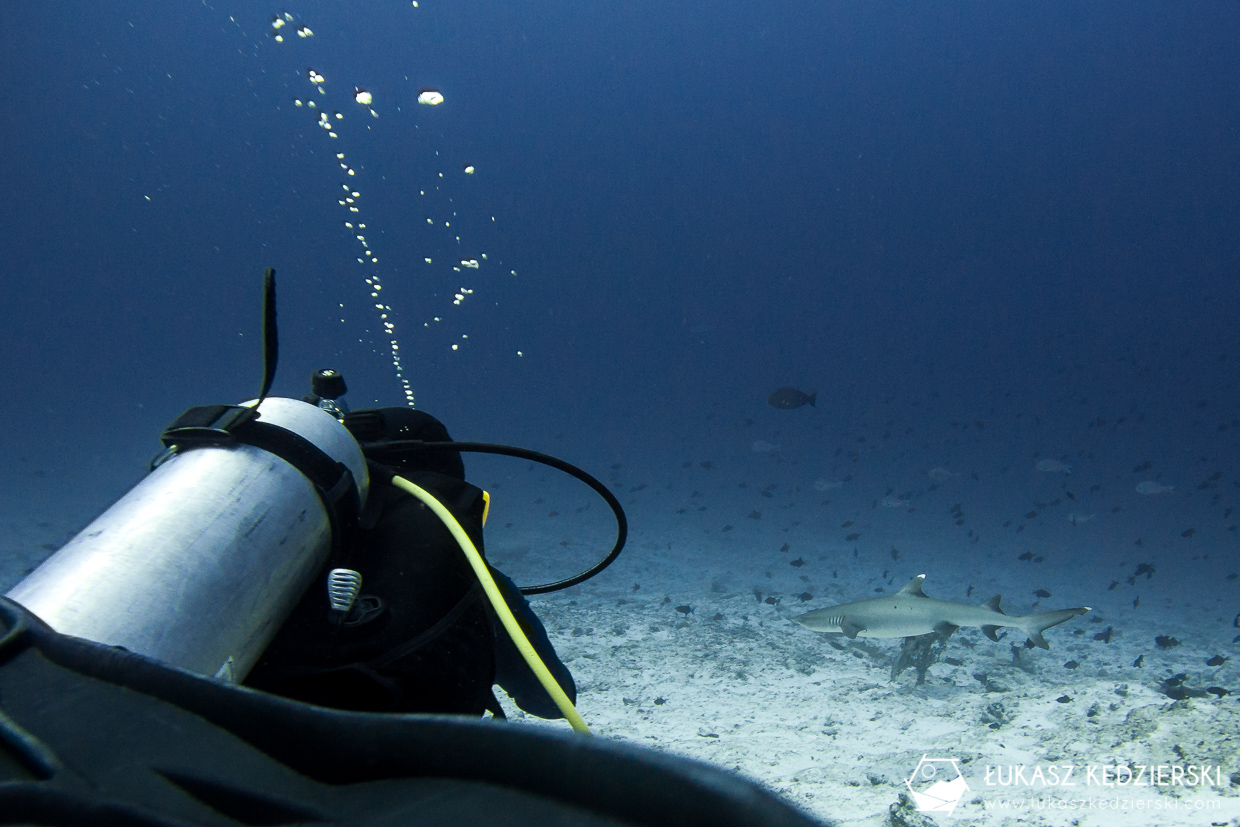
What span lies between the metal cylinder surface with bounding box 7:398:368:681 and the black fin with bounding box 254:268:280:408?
0.17 metres

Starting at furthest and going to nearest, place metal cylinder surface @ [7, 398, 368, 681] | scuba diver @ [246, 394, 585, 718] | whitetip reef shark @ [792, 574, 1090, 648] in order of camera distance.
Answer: whitetip reef shark @ [792, 574, 1090, 648] → scuba diver @ [246, 394, 585, 718] → metal cylinder surface @ [7, 398, 368, 681]

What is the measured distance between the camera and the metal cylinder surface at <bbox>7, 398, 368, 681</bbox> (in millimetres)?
1238

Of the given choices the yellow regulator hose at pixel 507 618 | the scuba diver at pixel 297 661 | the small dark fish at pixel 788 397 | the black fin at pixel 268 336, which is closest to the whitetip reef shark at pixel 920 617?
the scuba diver at pixel 297 661

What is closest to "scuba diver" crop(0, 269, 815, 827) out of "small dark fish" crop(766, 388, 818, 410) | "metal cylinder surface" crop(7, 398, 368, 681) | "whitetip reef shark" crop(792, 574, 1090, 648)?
"metal cylinder surface" crop(7, 398, 368, 681)

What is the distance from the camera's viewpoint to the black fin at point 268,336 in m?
1.74

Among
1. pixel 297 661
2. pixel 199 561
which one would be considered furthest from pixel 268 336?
pixel 297 661

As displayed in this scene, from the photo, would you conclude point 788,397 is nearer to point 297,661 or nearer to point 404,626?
point 404,626

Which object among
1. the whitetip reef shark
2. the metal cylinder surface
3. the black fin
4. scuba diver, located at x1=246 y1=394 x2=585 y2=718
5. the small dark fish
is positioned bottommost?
the whitetip reef shark

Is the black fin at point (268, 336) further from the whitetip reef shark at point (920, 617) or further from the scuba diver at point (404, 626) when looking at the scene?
the whitetip reef shark at point (920, 617)

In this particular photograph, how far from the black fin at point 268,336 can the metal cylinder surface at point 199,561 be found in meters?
0.17

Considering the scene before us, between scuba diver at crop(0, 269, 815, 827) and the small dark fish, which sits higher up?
scuba diver at crop(0, 269, 815, 827)

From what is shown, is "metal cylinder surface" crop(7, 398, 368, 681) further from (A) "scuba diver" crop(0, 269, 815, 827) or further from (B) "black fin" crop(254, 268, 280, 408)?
(B) "black fin" crop(254, 268, 280, 408)

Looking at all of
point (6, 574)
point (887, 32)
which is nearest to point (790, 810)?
point (6, 574)

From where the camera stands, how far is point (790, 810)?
52 cm
